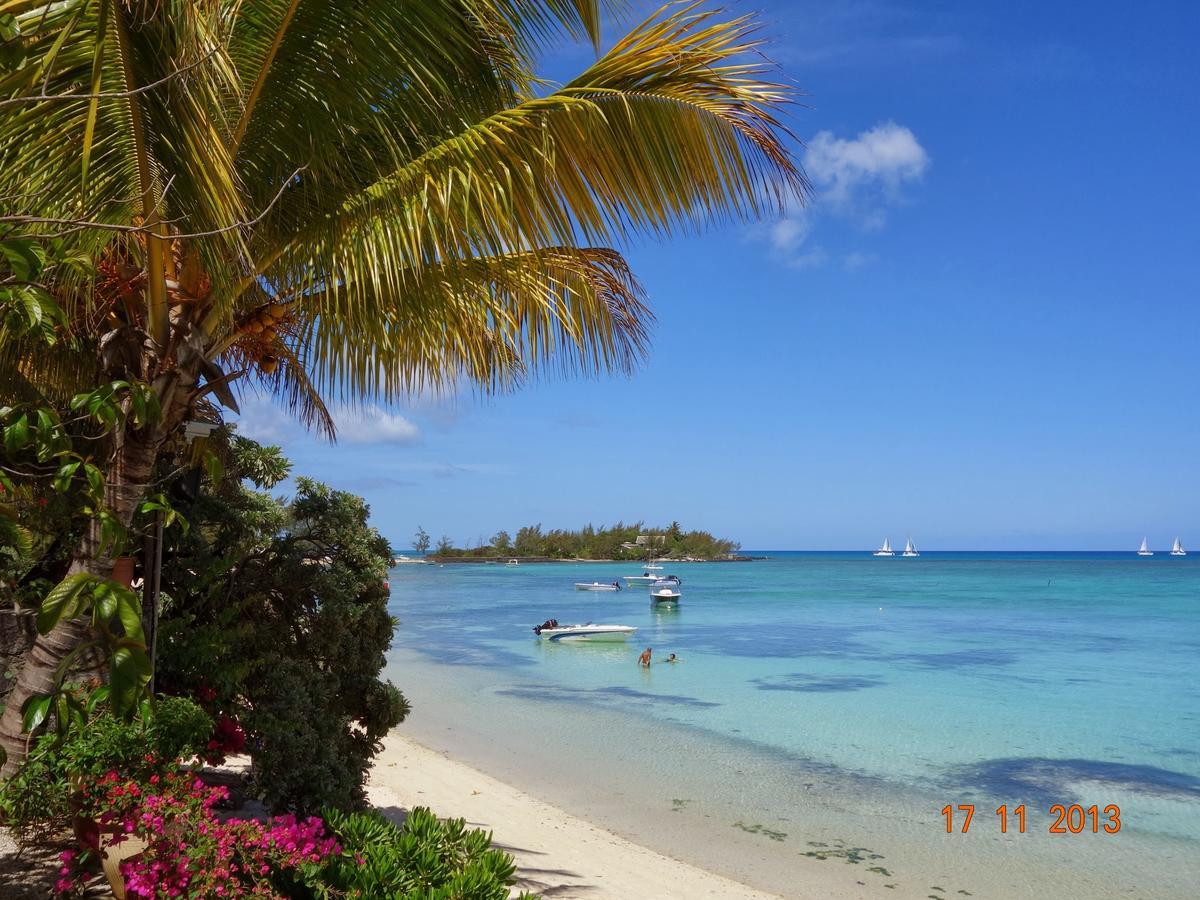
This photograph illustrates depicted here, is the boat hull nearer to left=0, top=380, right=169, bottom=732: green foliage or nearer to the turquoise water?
the turquoise water

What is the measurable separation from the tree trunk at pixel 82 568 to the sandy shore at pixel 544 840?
144 inches

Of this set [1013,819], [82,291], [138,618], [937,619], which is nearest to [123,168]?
[82,291]

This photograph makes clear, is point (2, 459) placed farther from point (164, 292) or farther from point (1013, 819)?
point (1013, 819)

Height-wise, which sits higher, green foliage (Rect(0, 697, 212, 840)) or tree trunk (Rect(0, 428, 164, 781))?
tree trunk (Rect(0, 428, 164, 781))

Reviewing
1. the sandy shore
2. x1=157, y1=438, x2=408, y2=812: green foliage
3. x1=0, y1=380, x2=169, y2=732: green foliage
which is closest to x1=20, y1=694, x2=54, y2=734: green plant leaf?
x1=0, y1=380, x2=169, y2=732: green foliage

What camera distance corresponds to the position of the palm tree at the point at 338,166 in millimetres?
3529

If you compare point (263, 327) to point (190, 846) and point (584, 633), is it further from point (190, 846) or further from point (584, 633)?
point (584, 633)

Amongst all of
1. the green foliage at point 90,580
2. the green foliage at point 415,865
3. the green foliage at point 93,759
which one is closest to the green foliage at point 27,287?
the green foliage at point 90,580

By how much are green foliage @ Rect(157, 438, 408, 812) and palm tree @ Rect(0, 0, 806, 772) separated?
4.89 ft

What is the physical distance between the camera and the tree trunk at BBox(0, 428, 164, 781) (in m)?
4.04

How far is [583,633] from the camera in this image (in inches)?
1104

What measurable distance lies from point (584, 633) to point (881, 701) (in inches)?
465

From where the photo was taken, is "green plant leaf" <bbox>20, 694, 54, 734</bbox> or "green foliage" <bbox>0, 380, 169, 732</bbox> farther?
"green plant leaf" <bbox>20, 694, 54, 734</bbox>

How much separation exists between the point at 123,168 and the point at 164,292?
592mm
